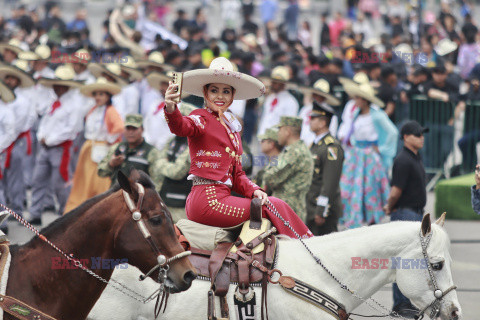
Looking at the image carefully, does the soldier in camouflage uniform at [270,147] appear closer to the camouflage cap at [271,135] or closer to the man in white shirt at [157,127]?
the camouflage cap at [271,135]

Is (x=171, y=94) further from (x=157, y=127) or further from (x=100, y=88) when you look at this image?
Answer: (x=157, y=127)

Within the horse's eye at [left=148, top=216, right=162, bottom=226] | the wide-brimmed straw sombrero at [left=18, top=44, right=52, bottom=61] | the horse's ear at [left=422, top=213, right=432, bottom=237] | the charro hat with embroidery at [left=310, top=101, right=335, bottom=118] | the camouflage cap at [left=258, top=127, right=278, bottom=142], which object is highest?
the wide-brimmed straw sombrero at [left=18, top=44, right=52, bottom=61]

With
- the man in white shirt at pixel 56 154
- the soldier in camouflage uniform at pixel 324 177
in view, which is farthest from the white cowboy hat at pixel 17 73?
the soldier in camouflage uniform at pixel 324 177

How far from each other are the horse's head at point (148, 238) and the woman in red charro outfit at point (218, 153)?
100cm

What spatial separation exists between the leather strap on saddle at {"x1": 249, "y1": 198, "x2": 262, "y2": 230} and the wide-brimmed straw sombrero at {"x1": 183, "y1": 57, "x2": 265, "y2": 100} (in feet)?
2.68

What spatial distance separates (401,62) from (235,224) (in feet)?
47.5

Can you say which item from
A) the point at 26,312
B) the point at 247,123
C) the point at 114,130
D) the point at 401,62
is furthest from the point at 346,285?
the point at 401,62

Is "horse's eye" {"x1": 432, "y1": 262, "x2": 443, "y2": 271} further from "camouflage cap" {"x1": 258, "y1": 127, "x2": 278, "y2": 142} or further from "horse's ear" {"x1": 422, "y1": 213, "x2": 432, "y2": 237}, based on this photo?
"camouflage cap" {"x1": 258, "y1": 127, "x2": 278, "y2": 142}

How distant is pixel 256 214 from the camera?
5.80 meters

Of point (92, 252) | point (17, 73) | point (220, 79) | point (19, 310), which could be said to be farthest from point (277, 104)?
point (19, 310)

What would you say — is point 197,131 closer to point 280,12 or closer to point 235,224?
point 235,224

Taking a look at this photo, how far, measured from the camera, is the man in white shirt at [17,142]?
39.2 ft

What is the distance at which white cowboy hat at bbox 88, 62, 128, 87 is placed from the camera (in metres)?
13.6

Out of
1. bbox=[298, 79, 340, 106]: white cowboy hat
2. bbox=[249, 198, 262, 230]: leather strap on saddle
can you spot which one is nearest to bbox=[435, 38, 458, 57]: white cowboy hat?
bbox=[298, 79, 340, 106]: white cowboy hat
